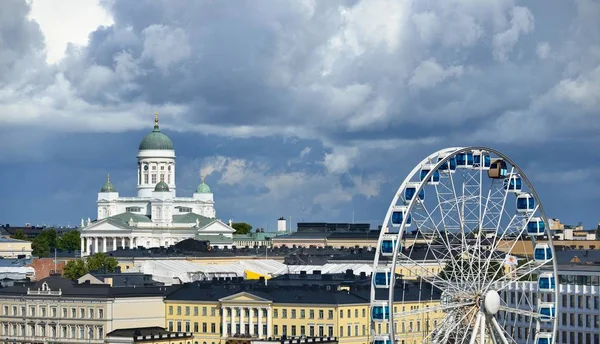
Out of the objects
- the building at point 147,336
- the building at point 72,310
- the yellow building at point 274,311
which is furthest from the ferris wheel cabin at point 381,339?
the building at point 72,310

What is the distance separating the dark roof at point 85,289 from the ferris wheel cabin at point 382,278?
64187 mm

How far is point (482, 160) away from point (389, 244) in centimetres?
900

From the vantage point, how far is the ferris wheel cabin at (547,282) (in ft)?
299

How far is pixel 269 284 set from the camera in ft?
514

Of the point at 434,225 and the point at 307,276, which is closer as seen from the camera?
the point at 434,225

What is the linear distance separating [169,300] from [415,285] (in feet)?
67.4

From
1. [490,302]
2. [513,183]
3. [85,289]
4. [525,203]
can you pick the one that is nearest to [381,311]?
[490,302]

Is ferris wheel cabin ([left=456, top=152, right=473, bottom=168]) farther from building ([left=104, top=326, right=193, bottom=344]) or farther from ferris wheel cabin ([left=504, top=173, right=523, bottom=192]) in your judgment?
building ([left=104, top=326, right=193, bottom=344])

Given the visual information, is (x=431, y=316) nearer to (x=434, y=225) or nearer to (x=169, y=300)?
(x=169, y=300)

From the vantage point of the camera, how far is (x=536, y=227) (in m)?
91.6

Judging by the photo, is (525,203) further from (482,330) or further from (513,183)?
(482,330)

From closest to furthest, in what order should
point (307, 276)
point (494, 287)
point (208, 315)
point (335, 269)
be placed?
point (494, 287)
point (208, 315)
point (307, 276)
point (335, 269)

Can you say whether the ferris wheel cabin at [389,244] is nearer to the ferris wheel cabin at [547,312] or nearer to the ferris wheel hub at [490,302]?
the ferris wheel hub at [490,302]

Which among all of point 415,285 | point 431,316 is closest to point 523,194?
point 431,316
